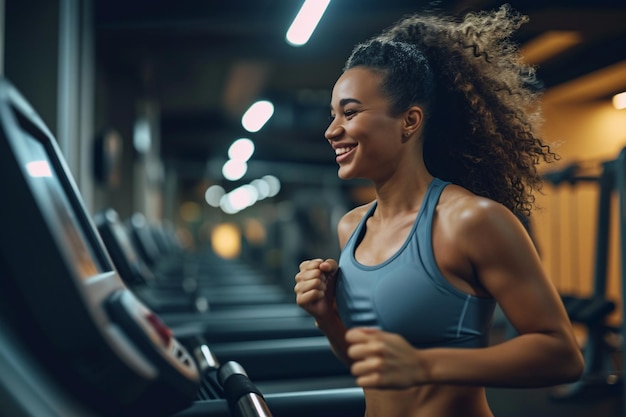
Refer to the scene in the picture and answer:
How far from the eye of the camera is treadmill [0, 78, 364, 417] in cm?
69

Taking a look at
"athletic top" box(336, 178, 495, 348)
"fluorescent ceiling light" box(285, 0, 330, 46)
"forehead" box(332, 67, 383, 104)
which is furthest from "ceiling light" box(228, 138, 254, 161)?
"athletic top" box(336, 178, 495, 348)

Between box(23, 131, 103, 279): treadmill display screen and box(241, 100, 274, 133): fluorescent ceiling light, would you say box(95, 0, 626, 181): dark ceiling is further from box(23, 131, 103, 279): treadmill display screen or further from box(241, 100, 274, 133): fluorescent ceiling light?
box(23, 131, 103, 279): treadmill display screen

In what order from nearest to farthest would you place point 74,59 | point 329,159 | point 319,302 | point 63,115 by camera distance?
point 319,302, point 63,115, point 74,59, point 329,159

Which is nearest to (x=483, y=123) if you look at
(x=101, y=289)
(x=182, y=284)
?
(x=101, y=289)

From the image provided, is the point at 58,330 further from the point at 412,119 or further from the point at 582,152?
the point at 582,152

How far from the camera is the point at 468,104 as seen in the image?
1271 mm

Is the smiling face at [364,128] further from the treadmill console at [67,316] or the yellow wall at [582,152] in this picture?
the yellow wall at [582,152]

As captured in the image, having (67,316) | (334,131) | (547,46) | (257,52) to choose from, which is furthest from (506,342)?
(547,46)

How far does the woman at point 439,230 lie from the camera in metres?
0.97

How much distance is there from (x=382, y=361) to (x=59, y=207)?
0.51 m

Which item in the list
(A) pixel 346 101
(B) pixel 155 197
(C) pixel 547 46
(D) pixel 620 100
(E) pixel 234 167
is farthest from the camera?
(E) pixel 234 167

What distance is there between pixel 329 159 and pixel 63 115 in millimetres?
11801

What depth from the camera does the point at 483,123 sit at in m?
1.28

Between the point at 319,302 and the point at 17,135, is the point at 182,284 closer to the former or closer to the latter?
the point at 319,302
